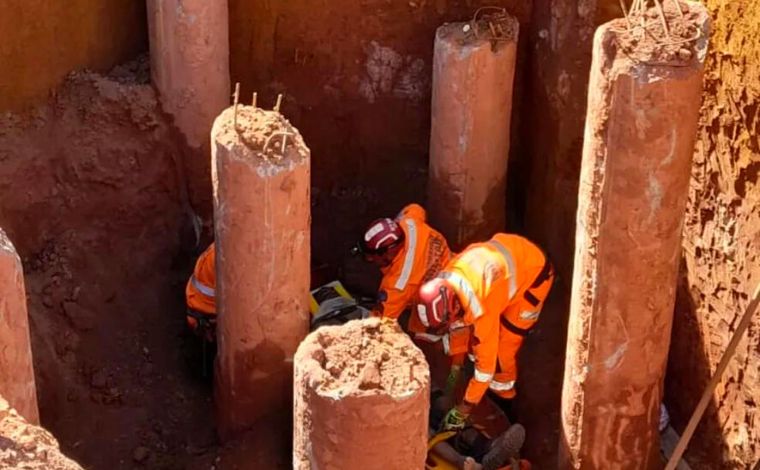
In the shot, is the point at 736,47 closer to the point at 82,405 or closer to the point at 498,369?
the point at 498,369

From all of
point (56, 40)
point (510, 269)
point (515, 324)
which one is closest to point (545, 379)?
point (515, 324)

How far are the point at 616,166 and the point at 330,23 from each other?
375 centimetres

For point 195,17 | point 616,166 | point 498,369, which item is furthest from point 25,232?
point 616,166

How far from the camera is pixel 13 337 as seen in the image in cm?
602

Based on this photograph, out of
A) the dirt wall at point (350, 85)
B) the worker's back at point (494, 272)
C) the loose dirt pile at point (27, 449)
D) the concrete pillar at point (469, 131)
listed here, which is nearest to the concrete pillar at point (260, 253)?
the worker's back at point (494, 272)

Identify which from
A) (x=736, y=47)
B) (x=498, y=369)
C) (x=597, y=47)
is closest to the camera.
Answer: (x=597, y=47)

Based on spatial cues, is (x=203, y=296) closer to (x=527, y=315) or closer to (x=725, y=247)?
(x=527, y=315)

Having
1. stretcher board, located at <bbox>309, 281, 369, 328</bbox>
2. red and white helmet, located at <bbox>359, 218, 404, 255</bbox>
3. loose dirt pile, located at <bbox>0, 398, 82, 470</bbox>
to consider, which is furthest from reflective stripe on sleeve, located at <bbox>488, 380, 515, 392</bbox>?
loose dirt pile, located at <bbox>0, 398, 82, 470</bbox>

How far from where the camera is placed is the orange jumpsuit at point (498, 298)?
7.91 m

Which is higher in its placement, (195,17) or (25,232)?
(195,17)

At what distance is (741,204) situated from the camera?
7.07 metres

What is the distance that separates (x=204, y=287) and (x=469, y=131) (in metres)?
2.16

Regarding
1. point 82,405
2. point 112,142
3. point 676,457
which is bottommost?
point 82,405

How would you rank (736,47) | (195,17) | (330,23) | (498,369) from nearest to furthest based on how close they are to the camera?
1. (736,47)
2. (498,369)
3. (195,17)
4. (330,23)
